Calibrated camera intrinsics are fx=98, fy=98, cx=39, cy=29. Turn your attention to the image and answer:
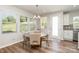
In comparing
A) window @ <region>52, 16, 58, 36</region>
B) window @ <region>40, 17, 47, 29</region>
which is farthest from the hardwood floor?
window @ <region>40, 17, 47, 29</region>

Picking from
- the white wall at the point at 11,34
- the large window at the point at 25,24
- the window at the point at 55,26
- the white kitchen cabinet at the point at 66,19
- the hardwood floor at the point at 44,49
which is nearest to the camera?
the hardwood floor at the point at 44,49

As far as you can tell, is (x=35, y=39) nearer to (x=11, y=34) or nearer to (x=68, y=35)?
(x=11, y=34)

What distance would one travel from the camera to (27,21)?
559 cm

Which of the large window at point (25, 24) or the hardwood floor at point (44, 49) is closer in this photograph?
the hardwood floor at point (44, 49)

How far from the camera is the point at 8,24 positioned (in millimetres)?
4570

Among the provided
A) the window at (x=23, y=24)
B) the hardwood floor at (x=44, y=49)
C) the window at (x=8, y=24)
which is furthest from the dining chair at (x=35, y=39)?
the window at (x=23, y=24)

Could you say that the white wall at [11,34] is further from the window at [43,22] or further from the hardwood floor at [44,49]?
the window at [43,22]

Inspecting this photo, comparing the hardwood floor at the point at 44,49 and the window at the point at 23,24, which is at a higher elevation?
the window at the point at 23,24

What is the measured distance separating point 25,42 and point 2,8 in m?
1.88

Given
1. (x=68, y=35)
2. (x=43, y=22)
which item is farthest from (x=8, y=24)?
(x=68, y=35)

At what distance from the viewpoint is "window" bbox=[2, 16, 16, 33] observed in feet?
14.5

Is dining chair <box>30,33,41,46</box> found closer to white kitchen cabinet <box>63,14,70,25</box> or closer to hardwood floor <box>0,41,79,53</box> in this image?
hardwood floor <box>0,41,79,53</box>

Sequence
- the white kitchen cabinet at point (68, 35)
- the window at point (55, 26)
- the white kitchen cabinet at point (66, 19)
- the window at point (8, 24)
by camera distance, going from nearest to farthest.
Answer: the window at point (8, 24) → the window at point (55, 26) → the white kitchen cabinet at point (68, 35) → the white kitchen cabinet at point (66, 19)

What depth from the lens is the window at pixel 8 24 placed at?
174 inches
